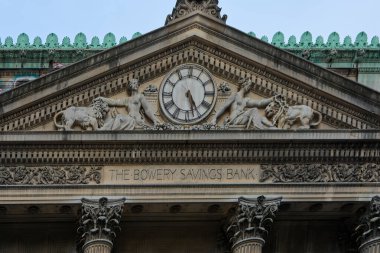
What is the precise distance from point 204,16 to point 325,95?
4.75 metres

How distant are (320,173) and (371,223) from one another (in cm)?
226

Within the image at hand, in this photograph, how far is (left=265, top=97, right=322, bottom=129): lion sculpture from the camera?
1951 inches

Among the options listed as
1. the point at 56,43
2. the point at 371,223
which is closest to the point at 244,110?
the point at 371,223

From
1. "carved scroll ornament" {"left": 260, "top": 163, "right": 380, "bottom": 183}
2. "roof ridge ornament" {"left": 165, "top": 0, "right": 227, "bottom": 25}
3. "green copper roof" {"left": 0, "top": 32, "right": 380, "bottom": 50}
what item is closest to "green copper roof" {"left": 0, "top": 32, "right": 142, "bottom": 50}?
"green copper roof" {"left": 0, "top": 32, "right": 380, "bottom": 50}

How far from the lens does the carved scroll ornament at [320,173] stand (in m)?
48.9

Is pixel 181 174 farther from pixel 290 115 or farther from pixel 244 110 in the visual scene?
pixel 290 115

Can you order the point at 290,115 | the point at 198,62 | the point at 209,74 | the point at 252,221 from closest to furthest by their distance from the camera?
the point at 252,221, the point at 290,115, the point at 209,74, the point at 198,62

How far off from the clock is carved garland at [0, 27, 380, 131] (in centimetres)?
33

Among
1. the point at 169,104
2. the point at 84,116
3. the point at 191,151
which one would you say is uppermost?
the point at 169,104

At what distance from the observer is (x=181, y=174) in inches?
1935

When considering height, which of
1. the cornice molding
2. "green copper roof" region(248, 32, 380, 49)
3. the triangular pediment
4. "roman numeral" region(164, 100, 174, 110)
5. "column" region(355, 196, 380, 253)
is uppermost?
"green copper roof" region(248, 32, 380, 49)

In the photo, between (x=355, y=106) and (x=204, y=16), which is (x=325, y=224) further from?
(x=204, y=16)

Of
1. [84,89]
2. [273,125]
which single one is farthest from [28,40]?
[273,125]

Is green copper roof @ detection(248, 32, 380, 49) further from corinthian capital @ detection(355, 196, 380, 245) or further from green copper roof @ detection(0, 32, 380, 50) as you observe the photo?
corinthian capital @ detection(355, 196, 380, 245)
